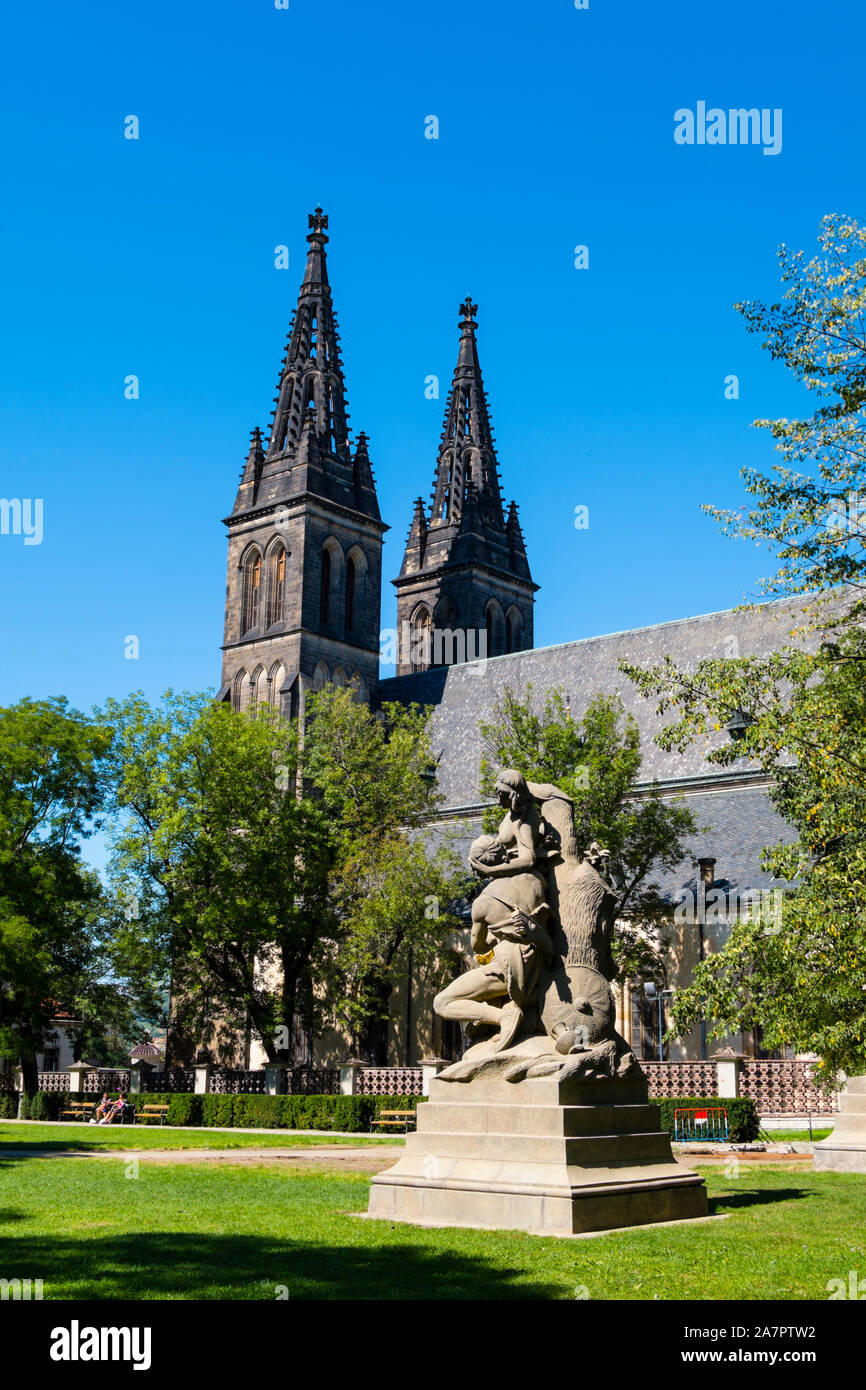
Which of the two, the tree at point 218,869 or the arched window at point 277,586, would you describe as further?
the arched window at point 277,586

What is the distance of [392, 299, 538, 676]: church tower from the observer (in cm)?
6856

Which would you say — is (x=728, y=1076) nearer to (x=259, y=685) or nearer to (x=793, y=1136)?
(x=793, y=1136)

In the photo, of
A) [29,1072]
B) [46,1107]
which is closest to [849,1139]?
[46,1107]

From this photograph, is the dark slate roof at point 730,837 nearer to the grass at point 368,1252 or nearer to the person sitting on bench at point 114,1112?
the person sitting on bench at point 114,1112

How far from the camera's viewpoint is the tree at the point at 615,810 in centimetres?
3591

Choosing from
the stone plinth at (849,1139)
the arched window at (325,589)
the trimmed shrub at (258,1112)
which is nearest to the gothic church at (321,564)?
the arched window at (325,589)

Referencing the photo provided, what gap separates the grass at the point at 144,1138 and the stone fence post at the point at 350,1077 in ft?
16.8

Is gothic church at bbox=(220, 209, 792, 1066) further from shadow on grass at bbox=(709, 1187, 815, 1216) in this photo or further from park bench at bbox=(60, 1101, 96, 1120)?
shadow on grass at bbox=(709, 1187, 815, 1216)

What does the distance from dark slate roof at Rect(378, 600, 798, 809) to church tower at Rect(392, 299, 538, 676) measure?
8.87 m

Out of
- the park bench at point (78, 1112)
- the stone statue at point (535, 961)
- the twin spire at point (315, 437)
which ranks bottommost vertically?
the park bench at point (78, 1112)

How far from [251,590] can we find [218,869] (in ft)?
73.4

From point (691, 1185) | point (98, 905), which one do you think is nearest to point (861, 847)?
point (691, 1185)

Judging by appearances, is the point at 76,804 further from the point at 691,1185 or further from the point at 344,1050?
the point at 691,1185

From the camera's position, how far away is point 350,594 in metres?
60.2
